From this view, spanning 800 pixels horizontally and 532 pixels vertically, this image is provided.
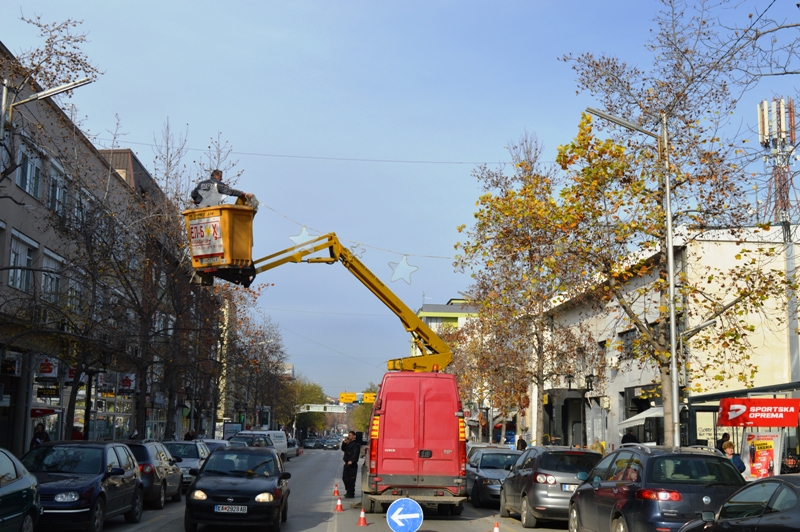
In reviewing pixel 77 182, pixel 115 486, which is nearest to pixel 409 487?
pixel 115 486

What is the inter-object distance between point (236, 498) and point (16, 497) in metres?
4.32

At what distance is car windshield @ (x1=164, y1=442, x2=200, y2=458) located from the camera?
84.5 feet

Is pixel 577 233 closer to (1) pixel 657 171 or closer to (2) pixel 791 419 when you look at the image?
(1) pixel 657 171

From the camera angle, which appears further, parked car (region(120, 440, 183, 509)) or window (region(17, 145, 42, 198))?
window (region(17, 145, 42, 198))

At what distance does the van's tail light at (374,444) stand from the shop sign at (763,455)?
28.9ft

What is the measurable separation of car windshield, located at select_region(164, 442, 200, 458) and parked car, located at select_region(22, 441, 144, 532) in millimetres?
9086

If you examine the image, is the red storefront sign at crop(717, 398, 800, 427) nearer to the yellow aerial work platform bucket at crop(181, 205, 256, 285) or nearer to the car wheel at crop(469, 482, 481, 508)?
the car wheel at crop(469, 482, 481, 508)

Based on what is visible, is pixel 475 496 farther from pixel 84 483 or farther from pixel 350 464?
pixel 84 483

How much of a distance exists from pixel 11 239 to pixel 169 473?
12.2m

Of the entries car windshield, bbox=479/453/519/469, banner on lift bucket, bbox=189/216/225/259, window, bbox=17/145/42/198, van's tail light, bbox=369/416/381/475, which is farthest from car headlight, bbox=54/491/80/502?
window, bbox=17/145/42/198

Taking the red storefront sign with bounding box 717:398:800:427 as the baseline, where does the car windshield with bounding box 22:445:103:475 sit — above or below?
below

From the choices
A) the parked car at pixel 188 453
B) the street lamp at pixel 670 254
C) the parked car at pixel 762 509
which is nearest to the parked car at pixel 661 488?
the parked car at pixel 762 509

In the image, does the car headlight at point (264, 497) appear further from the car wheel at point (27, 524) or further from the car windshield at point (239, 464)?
the car wheel at point (27, 524)

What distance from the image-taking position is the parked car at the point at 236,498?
565 inches
